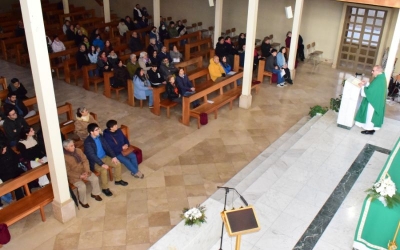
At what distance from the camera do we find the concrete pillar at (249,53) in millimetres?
9406

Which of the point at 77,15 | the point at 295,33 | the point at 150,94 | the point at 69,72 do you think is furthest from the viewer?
the point at 77,15

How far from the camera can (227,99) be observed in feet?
33.1

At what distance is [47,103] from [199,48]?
9.58 metres

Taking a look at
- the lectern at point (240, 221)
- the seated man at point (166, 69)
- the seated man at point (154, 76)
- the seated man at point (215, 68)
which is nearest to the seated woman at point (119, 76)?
the seated man at point (154, 76)

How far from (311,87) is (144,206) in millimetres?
7234

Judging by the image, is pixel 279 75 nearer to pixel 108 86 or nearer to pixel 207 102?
pixel 207 102

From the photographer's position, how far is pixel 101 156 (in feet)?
23.1

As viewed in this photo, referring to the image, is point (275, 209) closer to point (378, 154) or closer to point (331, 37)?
point (378, 154)

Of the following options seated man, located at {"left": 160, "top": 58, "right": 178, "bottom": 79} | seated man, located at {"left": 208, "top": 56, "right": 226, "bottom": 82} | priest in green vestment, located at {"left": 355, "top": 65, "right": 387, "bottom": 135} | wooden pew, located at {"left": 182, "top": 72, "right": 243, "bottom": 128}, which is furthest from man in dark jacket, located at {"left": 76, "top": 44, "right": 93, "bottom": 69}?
priest in green vestment, located at {"left": 355, "top": 65, "right": 387, "bottom": 135}

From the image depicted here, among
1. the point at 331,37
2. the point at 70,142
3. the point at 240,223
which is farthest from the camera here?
the point at 331,37

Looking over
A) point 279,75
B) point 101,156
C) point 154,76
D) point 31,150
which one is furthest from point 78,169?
point 279,75

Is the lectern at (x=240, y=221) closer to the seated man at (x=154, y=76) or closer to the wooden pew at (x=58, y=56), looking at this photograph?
the seated man at (x=154, y=76)

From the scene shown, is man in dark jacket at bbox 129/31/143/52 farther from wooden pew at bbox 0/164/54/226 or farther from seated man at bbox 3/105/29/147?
wooden pew at bbox 0/164/54/226

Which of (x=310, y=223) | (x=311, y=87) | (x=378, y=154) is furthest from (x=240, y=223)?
(x=311, y=87)
